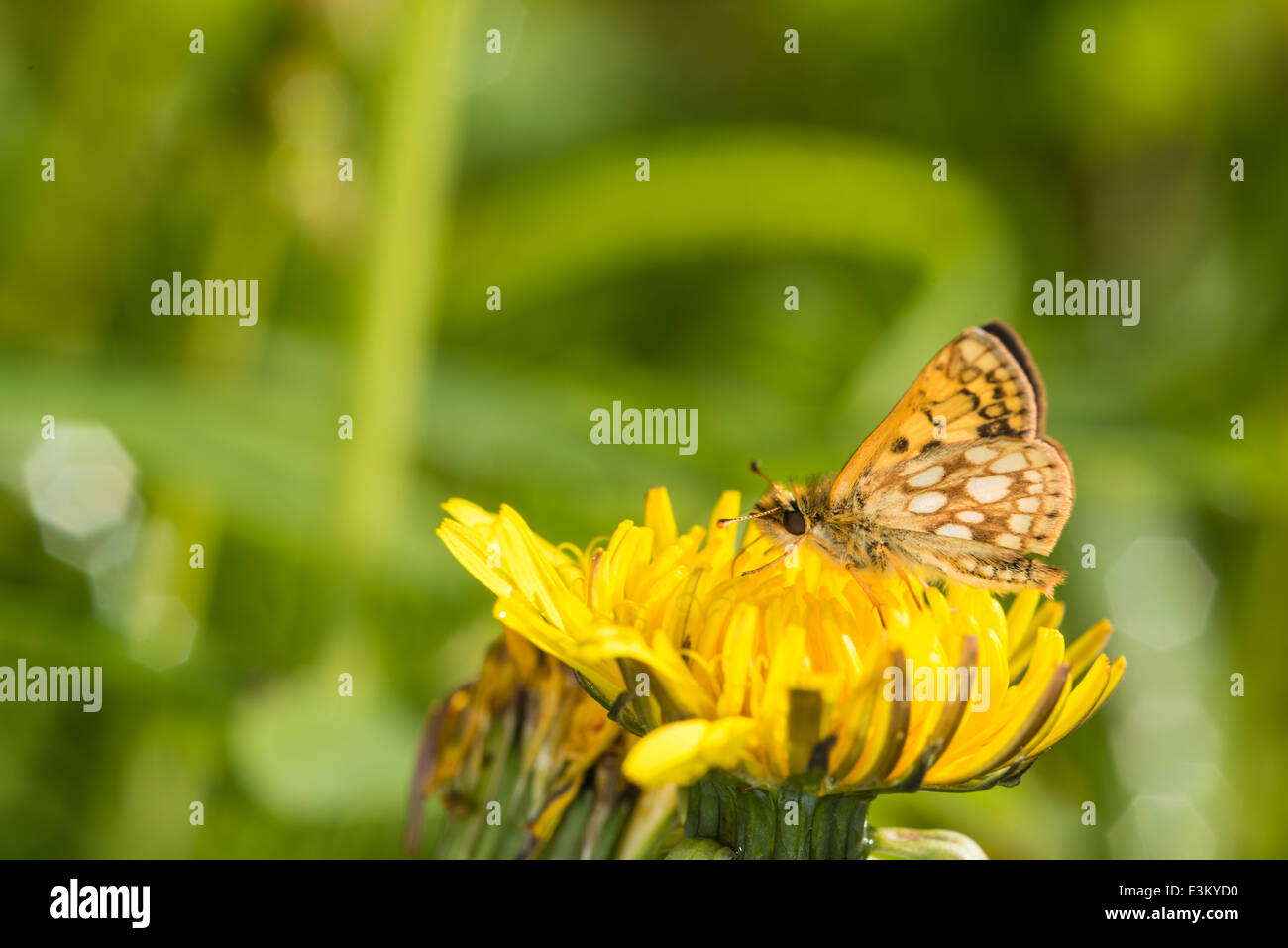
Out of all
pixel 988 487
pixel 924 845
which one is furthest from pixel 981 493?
pixel 924 845

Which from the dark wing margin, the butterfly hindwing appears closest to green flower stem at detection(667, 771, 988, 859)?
the butterfly hindwing

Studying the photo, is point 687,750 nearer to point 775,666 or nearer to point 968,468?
point 775,666

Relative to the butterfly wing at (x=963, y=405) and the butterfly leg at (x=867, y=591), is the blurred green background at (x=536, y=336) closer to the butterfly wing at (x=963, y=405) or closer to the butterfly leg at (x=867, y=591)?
the butterfly wing at (x=963, y=405)

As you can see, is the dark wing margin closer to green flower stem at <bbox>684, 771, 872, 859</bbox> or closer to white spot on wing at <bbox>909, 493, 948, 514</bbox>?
white spot on wing at <bbox>909, 493, 948, 514</bbox>

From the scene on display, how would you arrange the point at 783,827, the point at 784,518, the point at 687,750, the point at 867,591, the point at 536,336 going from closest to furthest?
1. the point at 687,750
2. the point at 783,827
3. the point at 867,591
4. the point at 784,518
5. the point at 536,336

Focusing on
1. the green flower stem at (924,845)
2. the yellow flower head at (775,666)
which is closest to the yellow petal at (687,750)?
the yellow flower head at (775,666)
